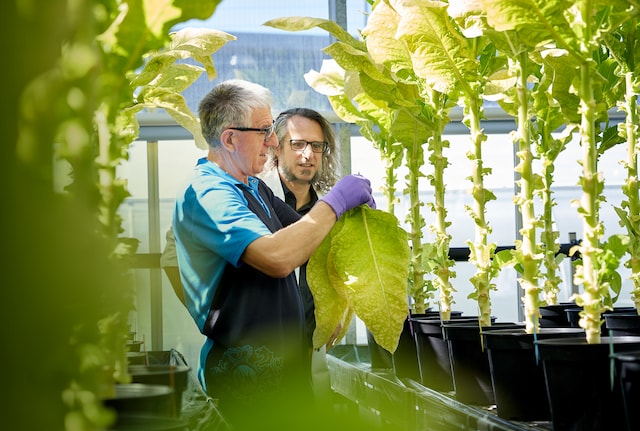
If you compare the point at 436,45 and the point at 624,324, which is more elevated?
the point at 436,45

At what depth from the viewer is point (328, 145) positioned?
109 inches

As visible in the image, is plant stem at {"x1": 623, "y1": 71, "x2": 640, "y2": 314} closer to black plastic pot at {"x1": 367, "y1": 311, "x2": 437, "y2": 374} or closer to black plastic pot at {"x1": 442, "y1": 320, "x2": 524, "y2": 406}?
black plastic pot at {"x1": 442, "y1": 320, "x2": 524, "y2": 406}

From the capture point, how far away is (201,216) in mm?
1587

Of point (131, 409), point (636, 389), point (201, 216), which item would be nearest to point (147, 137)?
point (201, 216)

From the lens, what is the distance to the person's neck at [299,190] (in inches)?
106

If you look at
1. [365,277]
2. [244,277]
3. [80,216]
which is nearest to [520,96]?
[365,277]

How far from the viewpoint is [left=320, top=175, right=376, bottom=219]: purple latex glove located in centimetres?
147

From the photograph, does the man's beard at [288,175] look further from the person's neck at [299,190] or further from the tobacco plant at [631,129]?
A: the tobacco plant at [631,129]

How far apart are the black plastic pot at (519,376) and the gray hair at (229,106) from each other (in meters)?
0.87

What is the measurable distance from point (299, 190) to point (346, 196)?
1.23 metres

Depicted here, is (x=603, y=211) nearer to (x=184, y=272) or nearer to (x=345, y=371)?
(x=345, y=371)

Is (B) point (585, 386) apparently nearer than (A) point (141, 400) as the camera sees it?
No

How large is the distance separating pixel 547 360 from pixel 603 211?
3603mm

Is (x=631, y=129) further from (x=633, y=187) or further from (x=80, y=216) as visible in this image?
(x=80, y=216)
